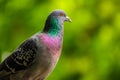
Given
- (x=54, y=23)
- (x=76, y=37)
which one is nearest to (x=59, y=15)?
(x=54, y=23)

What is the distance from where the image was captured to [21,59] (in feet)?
12.6

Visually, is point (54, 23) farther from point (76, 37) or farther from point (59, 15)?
point (76, 37)

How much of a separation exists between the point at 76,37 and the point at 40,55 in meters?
4.73

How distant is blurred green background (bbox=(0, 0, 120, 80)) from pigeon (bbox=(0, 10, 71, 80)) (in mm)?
4321

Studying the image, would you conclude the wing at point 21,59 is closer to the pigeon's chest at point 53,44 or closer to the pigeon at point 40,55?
the pigeon at point 40,55

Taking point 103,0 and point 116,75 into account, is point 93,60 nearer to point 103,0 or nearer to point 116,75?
point 116,75

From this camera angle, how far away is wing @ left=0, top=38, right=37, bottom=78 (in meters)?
3.79

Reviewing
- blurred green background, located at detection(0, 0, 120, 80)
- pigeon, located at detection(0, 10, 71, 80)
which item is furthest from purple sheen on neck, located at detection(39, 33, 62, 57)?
blurred green background, located at detection(0, 0, 120, 80)

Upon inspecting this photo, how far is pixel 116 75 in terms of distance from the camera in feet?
27.8

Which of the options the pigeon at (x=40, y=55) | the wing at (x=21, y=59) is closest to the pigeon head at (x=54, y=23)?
the pigeon at (x=40, y=55)

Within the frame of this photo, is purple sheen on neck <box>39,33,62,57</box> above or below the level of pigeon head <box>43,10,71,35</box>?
below

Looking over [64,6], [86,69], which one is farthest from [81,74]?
[64,6]

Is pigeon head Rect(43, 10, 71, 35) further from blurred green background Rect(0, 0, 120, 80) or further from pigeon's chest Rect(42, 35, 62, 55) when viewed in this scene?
blurred green background Rect(0, 0, 120, 80)

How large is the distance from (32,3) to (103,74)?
1509 mm
